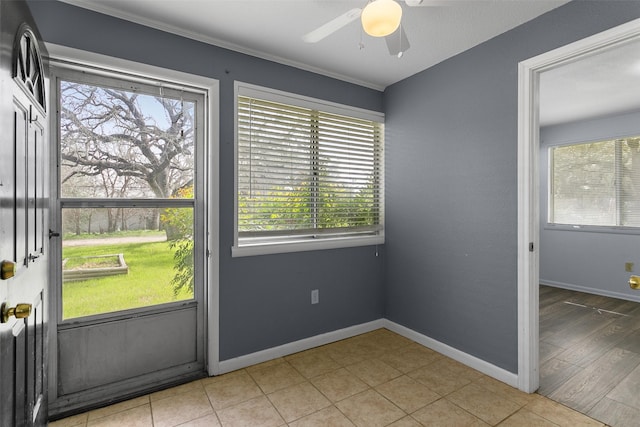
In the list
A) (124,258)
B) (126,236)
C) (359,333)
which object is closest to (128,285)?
(124,258)

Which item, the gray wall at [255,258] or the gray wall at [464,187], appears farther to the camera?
the gray wall at [464,187]

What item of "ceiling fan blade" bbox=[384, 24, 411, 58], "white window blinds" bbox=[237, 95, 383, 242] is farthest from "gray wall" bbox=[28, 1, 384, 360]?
"ceiling fan blade" bbox=[384, 24, 411, 58]

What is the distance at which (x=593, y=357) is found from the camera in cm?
259

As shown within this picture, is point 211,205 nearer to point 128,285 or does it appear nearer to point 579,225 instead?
point 128,285

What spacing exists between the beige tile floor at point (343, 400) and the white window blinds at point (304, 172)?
1.07 m

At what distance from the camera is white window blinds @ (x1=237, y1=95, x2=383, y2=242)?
8.33 ft

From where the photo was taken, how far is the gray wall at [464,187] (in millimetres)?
2209

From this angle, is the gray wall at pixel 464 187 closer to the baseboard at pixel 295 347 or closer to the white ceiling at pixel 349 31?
the white ceiling at pixel 349 31

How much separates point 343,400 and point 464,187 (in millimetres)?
1805

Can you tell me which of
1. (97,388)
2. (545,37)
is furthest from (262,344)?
(545,37)

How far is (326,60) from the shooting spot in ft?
8.64

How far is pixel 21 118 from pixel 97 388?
1.76 meters

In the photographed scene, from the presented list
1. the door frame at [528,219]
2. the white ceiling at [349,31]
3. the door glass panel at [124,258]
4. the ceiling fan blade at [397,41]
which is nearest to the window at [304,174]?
the white ceiling at [349,31]

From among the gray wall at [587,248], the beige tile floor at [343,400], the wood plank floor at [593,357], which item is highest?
the gray wall at [587,248]
